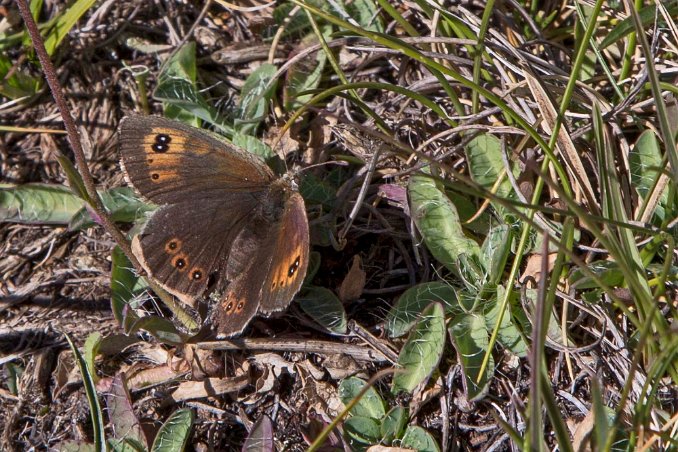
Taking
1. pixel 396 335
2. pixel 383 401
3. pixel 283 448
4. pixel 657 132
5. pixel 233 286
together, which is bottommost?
pixel 283 448

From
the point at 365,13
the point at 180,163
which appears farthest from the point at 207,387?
the point at 365,13

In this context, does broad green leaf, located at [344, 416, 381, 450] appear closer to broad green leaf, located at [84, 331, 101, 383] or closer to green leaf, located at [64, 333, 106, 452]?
green leaf, located at [64, 333, 106, 452]

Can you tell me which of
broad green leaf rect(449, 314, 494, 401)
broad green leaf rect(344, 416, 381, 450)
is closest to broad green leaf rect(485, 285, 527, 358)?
broad green leaf rect(449, 314, 494, 401)

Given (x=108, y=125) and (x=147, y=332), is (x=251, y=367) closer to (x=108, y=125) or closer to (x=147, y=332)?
(x=147, y=332)

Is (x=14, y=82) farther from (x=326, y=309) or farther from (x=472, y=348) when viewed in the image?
(x=472, y=348)

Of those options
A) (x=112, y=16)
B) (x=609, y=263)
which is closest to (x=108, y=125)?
(x=112, y=16)

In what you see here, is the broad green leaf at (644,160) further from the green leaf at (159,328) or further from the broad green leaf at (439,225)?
the green leaf at (159,328)
